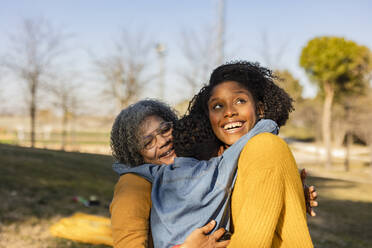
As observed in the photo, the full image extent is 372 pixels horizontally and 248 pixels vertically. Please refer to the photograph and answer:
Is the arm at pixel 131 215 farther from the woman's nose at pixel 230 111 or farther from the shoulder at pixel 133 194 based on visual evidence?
the woman's nose at pixel 230 111

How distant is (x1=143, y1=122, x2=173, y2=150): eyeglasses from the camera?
240cm

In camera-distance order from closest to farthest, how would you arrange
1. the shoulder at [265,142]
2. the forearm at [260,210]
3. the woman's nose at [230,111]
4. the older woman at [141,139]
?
the forearm at [260,210], the shoulder at [265,142], the woman's nose at [230,111], the older woman at [141,139]

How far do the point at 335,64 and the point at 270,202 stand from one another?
25.0m

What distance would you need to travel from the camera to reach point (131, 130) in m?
2.45

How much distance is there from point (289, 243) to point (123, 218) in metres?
0.82

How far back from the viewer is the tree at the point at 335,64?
2397 cm

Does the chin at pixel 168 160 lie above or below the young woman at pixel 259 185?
below

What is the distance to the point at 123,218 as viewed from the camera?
188cm

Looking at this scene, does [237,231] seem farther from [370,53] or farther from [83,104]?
[370,53]

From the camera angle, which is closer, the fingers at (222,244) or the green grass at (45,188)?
the fingers at (222,244)

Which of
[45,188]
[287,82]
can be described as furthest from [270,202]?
[287,82]

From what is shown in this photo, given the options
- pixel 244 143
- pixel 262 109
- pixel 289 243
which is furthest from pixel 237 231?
pixel 262 109

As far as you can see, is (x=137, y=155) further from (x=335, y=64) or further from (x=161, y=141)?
(x=335, y=64)

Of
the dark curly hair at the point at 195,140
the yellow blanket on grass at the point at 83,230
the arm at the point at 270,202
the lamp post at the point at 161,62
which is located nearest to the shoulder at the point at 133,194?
the dark curly hair at the point at 195,140
